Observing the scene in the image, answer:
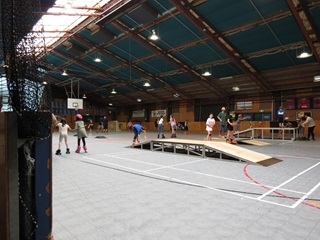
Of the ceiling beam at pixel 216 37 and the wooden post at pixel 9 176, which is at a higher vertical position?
the ceiling beam at pixel 216 37

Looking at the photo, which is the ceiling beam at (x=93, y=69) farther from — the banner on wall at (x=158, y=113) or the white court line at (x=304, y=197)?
the white court line at (x=304, y=197)

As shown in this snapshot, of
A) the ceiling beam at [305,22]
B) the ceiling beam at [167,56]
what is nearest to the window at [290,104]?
the ceiling beam at [167,56]

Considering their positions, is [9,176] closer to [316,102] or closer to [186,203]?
[186,203]

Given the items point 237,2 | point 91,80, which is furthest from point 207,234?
point 91,80

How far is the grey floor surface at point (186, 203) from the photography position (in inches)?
96.4

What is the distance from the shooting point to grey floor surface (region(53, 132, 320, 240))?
2.45m

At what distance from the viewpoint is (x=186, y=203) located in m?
3.31

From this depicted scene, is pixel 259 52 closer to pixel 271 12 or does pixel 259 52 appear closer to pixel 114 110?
pixel 271 12

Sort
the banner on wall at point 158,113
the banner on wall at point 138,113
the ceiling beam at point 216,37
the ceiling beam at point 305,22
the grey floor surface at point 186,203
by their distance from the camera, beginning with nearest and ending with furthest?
the grey floor surface at point 186,203
the ceiling beam at point 305,22
the ceiling beam at point 216,37
the banner on wall at point 158,113
the banner on wall at point 138,113

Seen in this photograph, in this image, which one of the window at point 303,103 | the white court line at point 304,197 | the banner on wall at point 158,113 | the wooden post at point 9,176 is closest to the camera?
the wooden post at point 9,176

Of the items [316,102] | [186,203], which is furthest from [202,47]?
[186,203]

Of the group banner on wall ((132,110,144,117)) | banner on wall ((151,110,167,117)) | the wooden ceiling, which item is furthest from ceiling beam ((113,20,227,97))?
banner on wall ((132,110,144,117))

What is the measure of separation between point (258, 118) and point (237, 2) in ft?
49.3

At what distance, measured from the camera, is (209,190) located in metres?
3.93
